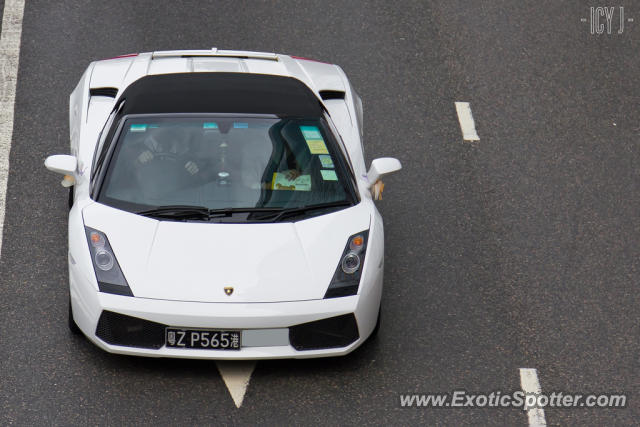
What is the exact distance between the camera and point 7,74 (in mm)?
10328

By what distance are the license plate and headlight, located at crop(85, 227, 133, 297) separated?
0.36m

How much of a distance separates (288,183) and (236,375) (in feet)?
4.34

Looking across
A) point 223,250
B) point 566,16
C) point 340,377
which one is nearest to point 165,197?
point 223,250

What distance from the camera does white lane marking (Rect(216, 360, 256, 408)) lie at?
22.1 feet

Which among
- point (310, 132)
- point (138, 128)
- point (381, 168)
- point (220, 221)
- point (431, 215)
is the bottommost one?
point (431, 215)

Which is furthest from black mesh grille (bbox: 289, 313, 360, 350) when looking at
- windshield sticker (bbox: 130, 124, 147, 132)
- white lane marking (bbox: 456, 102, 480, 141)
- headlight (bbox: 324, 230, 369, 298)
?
white lane marking (bbox: 456, 102, 480, 141)

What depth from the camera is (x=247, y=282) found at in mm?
6578

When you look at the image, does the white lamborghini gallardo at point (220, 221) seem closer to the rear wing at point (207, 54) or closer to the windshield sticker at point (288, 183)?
the windshield sticker at point (288, 183)

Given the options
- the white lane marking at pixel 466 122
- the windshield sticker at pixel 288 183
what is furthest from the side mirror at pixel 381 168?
the white lane marking at pixel 466 122

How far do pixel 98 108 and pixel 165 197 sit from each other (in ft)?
5.00

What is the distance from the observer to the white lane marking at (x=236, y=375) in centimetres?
672

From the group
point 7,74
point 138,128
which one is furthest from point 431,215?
point 7,74

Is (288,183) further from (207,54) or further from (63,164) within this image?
(207,54)

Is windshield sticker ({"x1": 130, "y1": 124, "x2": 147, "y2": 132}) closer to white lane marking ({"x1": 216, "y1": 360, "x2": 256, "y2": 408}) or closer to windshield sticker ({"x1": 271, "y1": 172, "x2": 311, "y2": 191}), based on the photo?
windshield sticker ({"x1": 271, "y1": 172, "x2": 311, "y2": 191})
